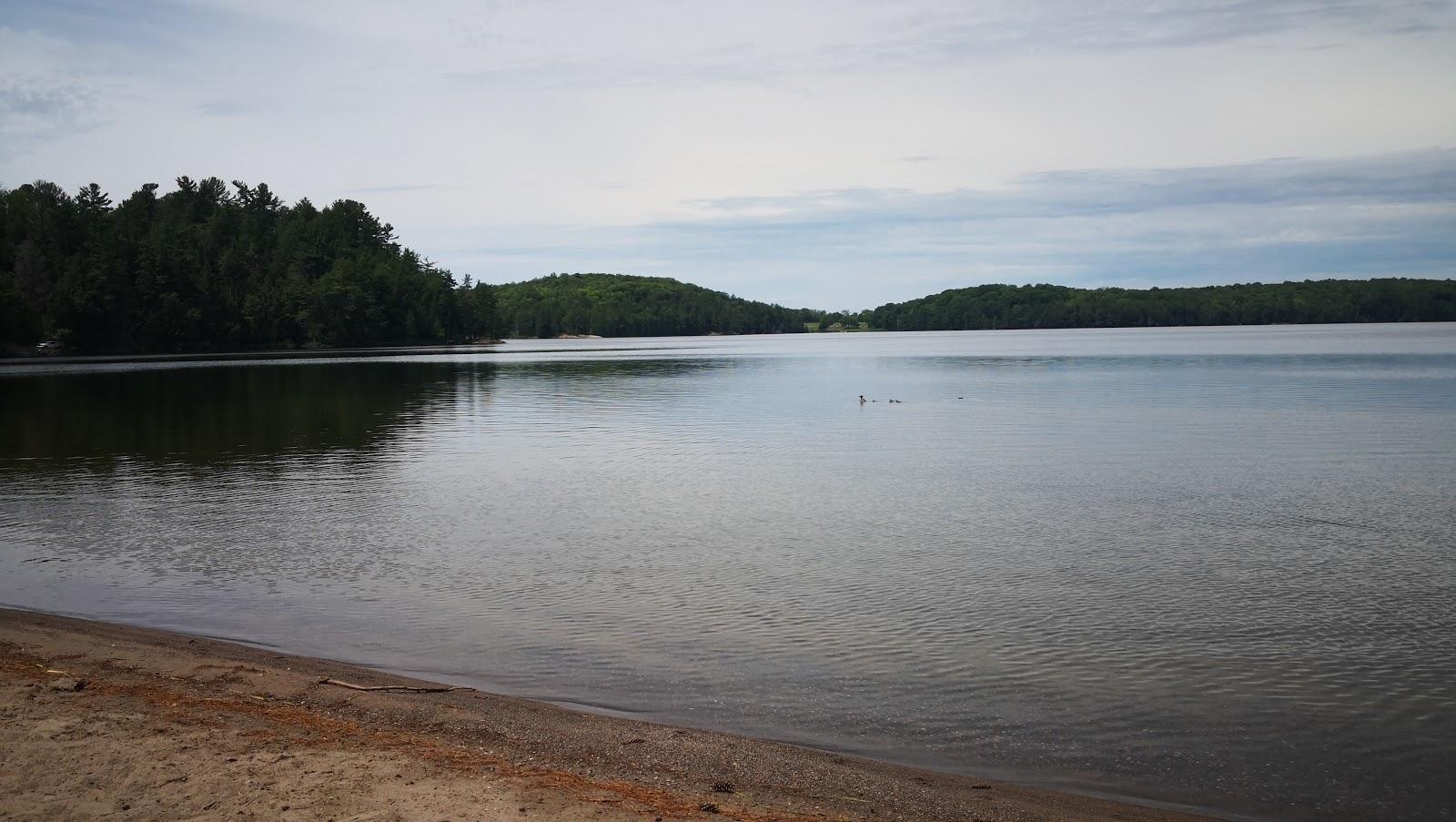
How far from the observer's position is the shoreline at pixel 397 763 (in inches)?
238

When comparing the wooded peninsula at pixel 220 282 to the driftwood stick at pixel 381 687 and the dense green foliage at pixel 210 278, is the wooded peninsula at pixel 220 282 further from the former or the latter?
the driftwood stick at pixel 381 687

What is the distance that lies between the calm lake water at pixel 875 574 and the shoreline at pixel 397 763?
2.14 feet

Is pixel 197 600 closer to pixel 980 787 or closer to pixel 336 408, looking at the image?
pixel 980 787

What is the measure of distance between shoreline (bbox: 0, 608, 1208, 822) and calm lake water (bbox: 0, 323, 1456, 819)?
652mm

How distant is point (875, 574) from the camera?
521 inches

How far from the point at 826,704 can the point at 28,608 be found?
349 inches

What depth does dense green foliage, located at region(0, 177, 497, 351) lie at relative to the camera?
348 ft

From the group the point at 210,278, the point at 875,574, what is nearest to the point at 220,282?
the point at 210,278

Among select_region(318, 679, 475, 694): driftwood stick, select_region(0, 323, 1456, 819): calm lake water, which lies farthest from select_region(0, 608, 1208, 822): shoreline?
select_region(0, 323, 1456, 819): calm lake water

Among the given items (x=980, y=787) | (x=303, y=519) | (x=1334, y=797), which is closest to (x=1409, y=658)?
(x=1334, y=797)

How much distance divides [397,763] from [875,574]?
767 cm

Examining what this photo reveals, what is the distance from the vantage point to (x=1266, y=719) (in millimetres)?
8242

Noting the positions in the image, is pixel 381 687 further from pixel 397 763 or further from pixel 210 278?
pixel 210 278

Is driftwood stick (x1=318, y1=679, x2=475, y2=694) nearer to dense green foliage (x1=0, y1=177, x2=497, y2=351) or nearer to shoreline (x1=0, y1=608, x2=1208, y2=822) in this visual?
shoreline (x1=0, y1=608, x2=1208, y2=822)
